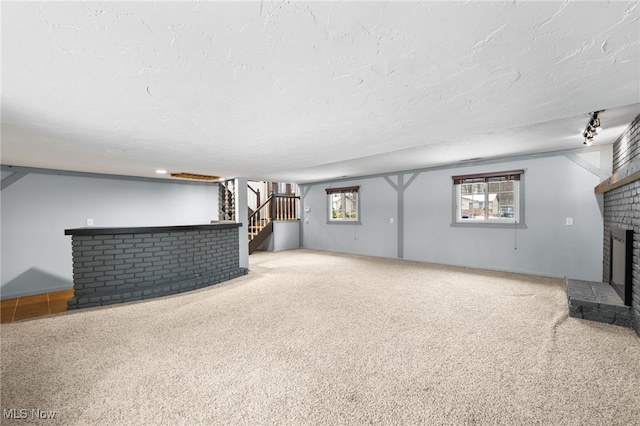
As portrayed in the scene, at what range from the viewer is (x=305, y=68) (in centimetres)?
145

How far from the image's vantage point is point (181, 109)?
2.00 metres

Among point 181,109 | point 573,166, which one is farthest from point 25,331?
point 573,166

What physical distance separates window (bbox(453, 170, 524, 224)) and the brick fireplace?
1.24 m

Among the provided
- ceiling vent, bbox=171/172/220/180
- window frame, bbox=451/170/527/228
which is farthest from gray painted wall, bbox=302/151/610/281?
ceiling vent, bbox=171/172/220/180

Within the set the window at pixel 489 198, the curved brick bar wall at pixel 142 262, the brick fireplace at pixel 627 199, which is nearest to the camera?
the brick fireplace at pixel 627 199

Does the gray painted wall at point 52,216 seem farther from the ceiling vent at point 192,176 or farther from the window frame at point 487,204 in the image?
the window frame at point 487,204

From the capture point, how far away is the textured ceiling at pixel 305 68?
1051mm

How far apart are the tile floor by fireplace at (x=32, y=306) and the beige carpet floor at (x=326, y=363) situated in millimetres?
527

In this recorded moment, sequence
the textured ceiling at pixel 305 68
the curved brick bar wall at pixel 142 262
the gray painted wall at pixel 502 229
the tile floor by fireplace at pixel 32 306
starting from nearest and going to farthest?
the textured ceiling at pixel 305 68, the tile floor by fireplace at pixel 32 306, the curved brick bar wall at pixel 142 262, the gray painted wall at pixel 502 229

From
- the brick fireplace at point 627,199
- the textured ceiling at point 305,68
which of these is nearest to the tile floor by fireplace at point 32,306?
the textured ceiling at point 305,68

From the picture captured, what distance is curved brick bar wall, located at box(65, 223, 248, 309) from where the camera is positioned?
11.7 feet

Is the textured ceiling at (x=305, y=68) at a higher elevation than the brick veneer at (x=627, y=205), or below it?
higher

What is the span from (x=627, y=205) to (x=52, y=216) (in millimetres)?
8638

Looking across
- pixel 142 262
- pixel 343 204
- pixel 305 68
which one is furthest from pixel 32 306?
pixel 343 204
